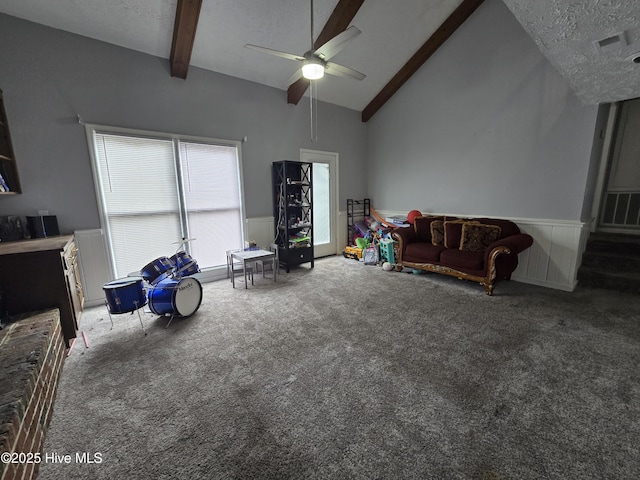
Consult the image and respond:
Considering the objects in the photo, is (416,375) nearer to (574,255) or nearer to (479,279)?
(479,279)

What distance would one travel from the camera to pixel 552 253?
12.3ft

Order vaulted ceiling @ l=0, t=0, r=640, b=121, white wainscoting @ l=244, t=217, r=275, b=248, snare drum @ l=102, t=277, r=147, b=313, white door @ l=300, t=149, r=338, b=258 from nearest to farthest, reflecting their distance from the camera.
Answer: vaulted ceiling @ l=0, t=0, r=640, b=121 < snare drum @ l=102, t=277, r=147, b=313 < white wainscoting @ l=244, t=217, r=275, b=248 < white door @ l=300, t=149, r=338, b=258

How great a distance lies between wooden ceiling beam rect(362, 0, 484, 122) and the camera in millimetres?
4047

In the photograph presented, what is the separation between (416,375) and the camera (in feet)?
6.63

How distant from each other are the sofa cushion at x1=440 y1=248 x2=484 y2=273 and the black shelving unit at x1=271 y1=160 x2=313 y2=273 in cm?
220

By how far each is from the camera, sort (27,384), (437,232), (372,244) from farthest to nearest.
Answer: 1. (372,244)
2. (437,232)
3. (27,384)

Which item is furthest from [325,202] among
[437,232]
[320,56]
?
[320,56]

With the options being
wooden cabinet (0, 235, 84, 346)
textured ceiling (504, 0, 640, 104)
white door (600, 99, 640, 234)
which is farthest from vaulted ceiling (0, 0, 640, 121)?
wooden cabinet (0, 235, 84, 346)

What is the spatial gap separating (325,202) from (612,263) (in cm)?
449

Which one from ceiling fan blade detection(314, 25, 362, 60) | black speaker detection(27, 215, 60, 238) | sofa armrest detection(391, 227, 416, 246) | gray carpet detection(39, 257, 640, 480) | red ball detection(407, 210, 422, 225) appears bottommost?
gray carpet detection(39, 257, 640, 480)

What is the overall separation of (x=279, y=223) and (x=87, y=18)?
327 centimetres

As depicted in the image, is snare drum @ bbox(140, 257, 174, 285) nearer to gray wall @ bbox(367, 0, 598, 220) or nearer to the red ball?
the red ball

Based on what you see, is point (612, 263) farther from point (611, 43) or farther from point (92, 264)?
point (92, 264)

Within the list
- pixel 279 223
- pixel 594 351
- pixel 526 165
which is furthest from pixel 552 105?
pixel 279 223
